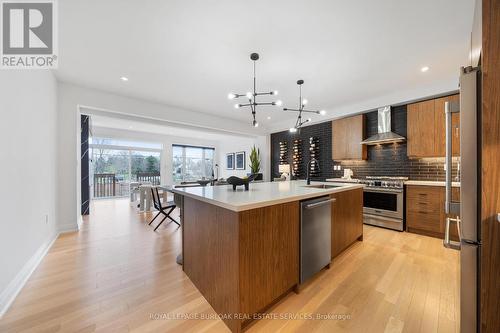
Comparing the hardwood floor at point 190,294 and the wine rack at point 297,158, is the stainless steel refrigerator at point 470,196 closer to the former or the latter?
the hardwood floor at point 190,294

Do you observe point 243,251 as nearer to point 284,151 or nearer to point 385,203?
point 385,203

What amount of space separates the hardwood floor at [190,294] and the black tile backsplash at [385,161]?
1.55 meters

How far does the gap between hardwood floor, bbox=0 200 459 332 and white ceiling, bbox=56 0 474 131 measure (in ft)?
8.57

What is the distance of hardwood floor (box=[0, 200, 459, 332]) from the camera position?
4.55ft

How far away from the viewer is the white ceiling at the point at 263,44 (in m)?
1.82

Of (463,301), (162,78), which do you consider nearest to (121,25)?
(162,78)

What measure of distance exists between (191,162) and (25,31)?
7.75 m

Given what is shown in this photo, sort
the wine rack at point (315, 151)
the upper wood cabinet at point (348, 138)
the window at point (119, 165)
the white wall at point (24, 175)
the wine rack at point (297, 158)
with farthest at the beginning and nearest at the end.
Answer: the window at point (119, 165)
the wine rack at point (297, 158)
the wine rack at point (315, 151)
the upper wood cabinet at point (348, 138)
the white wall at point (24, 175)

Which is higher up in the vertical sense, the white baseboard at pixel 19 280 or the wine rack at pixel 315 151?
the wine rack at pixel 315 151

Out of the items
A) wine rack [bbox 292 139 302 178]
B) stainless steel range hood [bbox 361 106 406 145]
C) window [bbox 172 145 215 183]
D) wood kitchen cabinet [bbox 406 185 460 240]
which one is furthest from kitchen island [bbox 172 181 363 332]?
window [bbox 172 145 215 183]

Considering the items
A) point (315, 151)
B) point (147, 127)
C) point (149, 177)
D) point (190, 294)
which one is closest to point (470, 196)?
point (190, 294)

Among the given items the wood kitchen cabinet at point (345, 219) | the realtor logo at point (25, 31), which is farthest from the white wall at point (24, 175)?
the wood kitchen cabinet at point (345, 219)

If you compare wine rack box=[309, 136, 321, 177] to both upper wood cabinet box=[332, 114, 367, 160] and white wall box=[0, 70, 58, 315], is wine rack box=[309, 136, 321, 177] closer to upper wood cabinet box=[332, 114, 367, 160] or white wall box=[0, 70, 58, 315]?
upper wood cabinet box=[332, 114, 367, 160]

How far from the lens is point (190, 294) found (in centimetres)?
173
